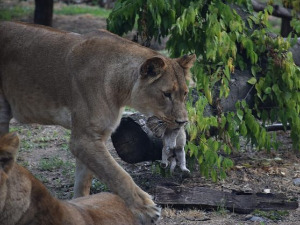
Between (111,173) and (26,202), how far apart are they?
157 centimetres

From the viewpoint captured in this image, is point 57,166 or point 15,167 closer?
point 15,167

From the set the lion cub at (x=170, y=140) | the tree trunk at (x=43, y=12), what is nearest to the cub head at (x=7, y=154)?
the lion cub at (x=170, y=140)

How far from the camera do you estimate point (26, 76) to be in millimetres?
5824

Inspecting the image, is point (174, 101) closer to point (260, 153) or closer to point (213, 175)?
point (213, 175)

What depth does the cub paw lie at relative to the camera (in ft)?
16.4

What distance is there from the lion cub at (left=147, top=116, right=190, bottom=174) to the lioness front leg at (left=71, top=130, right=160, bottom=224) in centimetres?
38

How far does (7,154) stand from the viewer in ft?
11.8

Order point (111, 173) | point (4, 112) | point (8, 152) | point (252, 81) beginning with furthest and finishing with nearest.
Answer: point (252, 81) → point (4, 112) → point (111, 173) → point (8, 152)

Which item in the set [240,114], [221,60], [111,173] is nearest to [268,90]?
[240,114]

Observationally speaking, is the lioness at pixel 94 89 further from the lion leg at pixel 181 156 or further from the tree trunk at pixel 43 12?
the tree trunk at pixel 43 12

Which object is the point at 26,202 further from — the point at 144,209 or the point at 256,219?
the point at 256,219

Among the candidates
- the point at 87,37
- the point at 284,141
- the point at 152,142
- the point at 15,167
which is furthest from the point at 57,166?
the point at 15,167

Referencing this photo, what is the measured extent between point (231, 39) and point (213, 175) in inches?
45.6

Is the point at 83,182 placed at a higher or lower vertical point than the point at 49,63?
lower
